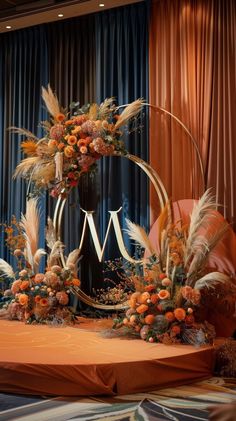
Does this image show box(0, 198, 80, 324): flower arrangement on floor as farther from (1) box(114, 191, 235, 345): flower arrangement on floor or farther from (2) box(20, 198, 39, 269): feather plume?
(1) box(114, 191, 235, 345): flower arrangement on floor

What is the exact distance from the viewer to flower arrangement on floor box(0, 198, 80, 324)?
18.1 feet

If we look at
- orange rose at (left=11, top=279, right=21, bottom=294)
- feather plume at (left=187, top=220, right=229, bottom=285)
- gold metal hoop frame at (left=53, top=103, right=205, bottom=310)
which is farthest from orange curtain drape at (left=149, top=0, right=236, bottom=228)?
orange rose at (left=11, top=279, right=21, bottom=294)

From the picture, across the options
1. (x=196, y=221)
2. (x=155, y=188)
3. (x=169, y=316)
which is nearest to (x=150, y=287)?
(x=169, y=316)

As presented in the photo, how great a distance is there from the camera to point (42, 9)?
641 centimetres

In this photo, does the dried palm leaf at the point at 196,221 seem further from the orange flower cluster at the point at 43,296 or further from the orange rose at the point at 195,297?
the orange flower cluster at the point at 43,296

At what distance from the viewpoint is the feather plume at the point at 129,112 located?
581cm

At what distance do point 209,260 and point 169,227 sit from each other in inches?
20.3

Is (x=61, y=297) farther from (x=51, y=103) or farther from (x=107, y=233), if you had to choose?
(x=51, y=103)

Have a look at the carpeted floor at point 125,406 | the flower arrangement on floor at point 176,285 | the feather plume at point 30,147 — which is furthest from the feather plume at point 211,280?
the feather plume at point 30,147

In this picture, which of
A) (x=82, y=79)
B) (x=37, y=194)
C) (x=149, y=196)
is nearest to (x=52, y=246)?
(x=37, y=194)

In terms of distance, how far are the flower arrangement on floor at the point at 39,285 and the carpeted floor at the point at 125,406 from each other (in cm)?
190

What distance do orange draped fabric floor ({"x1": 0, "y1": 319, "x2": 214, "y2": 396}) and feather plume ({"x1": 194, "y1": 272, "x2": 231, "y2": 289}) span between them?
20.4 inches

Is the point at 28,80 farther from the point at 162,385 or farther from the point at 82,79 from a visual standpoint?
the point at 162,385

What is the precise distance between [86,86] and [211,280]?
10.4ft
